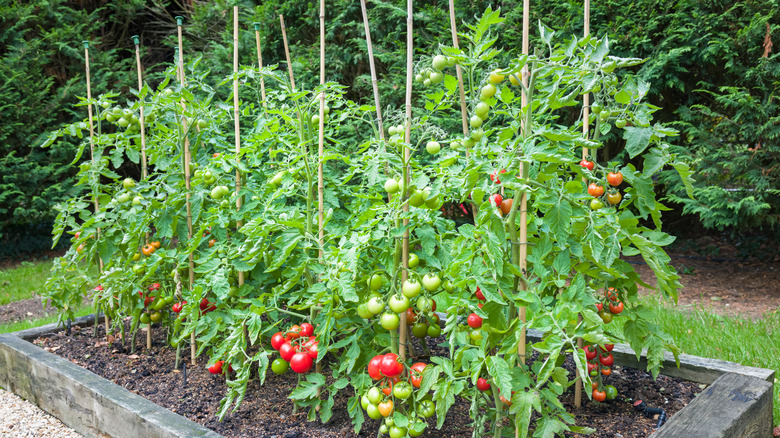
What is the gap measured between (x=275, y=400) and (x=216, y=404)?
24 centimetres

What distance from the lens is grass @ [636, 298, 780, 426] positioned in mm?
2619

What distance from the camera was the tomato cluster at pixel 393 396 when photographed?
5.19 feet

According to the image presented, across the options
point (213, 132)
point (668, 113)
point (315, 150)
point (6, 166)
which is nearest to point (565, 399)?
point (315, 150)

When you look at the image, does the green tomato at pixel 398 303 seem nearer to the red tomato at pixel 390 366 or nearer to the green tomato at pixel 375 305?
the green tomato at pixel 375 305

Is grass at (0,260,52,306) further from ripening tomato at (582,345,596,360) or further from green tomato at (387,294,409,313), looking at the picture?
ripening tomato at (582,345,596,360)

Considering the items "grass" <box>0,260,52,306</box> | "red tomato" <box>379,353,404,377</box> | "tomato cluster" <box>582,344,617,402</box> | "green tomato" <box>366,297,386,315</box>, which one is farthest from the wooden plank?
"grass" <box>0,260,52,306</box>

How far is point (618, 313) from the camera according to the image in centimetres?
181

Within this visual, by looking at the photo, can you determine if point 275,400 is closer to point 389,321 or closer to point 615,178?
point 389,321

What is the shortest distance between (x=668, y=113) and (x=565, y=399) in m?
3.47

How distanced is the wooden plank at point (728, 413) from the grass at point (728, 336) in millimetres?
373

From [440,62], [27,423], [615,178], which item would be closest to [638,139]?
[615,178]

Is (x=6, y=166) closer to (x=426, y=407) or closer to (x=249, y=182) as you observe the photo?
(x=249, y=182)

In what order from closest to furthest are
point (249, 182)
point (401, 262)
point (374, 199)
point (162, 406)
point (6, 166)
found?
point (401, 262)
point (374, 199)
point (162, 406)
point (249, 182)
point (6, 166)

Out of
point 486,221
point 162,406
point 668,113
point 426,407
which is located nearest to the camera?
point 486,221
